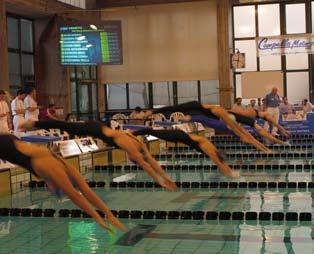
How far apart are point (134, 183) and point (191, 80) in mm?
11351

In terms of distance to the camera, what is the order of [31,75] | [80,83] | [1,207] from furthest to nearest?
1. [80,83]
2. [31,75]
3. [1,207]

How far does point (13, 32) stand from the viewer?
16.5 m

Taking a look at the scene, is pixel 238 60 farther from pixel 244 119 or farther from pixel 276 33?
pixel 244 119

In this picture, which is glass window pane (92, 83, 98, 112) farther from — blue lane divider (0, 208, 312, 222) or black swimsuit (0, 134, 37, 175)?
black swimsuit (0, 134, 37, 175)

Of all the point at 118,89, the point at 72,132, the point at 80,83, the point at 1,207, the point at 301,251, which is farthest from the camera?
the point at 118,89

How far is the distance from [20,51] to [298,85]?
9.36 meters

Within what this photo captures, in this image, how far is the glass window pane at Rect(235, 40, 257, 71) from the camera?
19891mm

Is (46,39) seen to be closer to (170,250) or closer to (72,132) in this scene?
(170,250)

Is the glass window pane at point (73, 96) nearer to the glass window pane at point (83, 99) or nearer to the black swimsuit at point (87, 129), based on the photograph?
Result: the glass window pane at point (83, 99)

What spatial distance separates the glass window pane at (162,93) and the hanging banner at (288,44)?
354 centimetres

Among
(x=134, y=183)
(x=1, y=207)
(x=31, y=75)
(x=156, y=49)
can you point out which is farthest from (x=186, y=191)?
(x=156, y=49)

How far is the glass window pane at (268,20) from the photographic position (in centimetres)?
1967

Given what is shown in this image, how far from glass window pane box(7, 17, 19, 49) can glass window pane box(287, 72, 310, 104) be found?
9.18 metres

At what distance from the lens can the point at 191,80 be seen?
19188 millimetres
